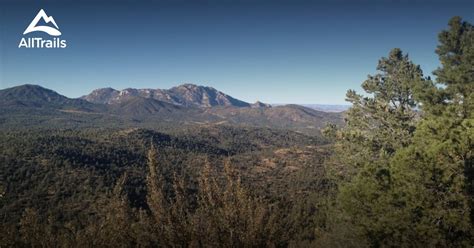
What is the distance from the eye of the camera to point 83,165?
88000 mm

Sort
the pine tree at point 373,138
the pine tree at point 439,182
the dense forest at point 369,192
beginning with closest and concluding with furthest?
the dense forest at point 369,192 → the pine tree at point 439,182 → the pine tree at point 373,138

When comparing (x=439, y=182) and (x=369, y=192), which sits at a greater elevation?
(x=439, y=182)

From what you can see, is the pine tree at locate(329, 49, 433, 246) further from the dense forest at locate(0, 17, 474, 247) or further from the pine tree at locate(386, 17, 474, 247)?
the pine tree at locate(386, 17, 474, 247)

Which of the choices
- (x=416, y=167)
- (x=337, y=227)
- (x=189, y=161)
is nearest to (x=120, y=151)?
(x=189, y=161)

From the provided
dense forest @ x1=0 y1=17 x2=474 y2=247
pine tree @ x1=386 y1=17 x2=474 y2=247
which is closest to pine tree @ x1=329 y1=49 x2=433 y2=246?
dense forest @ x1=0 y1=17 x2=474 y2=247

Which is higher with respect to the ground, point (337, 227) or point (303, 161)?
point (337, 227)

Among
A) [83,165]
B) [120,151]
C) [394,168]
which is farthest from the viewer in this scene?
[120,151]

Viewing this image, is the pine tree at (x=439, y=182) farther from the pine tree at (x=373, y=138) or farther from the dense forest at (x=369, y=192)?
the pine tree at (x=373, y=138)

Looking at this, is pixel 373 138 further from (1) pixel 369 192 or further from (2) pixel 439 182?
(2) pixel 439 182

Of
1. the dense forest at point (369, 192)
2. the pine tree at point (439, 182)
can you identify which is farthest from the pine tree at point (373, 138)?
the pine tree at point (439, 182)

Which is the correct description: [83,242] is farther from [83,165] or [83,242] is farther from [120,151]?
[120,151]

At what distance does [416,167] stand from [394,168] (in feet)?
3.52

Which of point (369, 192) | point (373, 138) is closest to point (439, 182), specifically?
point (369, 192)

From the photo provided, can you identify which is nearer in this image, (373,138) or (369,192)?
(369,192)
